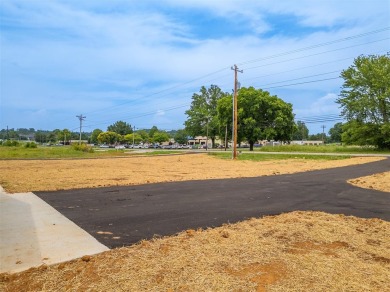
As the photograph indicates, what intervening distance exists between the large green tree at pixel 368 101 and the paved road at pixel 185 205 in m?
40.6

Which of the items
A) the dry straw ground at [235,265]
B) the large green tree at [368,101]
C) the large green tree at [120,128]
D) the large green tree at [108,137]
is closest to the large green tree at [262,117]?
the large green tree at [368,101]

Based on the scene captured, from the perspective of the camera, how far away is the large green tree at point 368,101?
1785 inches

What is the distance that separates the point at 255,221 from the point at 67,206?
478cm

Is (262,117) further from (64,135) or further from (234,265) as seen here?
(64,135)

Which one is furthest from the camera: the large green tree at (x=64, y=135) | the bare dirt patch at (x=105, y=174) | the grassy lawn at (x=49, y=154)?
the large green tree at (x=64, y=135)

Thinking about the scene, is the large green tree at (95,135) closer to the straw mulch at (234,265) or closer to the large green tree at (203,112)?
the large green tree at (203,112)

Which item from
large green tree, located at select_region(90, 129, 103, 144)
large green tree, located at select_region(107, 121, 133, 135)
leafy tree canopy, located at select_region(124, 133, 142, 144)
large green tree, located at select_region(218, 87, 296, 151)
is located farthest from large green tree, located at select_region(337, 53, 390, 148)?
large green tree, located at select_region(90, 129, 103, 144)

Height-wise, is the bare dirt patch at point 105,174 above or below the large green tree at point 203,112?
below

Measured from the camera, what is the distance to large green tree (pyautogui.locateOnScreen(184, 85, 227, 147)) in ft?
315

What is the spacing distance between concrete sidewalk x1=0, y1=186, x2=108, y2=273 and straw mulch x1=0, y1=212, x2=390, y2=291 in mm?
358

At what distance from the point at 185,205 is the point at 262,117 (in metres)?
54.0

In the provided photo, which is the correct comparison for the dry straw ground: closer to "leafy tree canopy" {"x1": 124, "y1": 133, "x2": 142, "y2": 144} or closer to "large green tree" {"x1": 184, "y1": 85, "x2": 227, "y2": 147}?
"large green tree" {"x1": 184, "y1": 85, "x2": 227, "y2": 147}

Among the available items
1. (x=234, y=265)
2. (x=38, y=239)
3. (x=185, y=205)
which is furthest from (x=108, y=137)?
(x=234, y=265)

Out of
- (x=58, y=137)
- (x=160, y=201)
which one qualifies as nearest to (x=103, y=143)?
(x=58, y=137)
